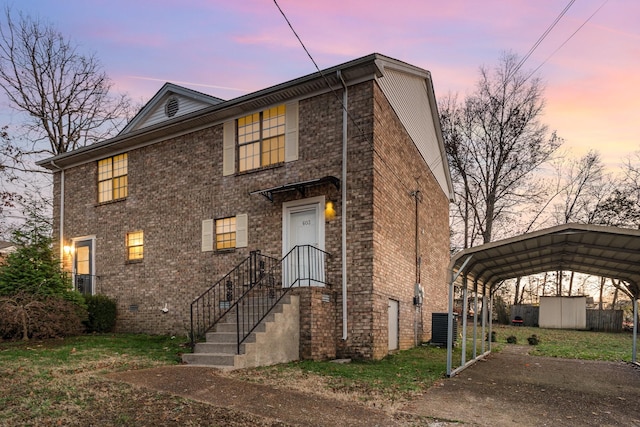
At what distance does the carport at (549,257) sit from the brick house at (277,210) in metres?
1.91

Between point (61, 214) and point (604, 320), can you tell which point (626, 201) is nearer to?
point (604, 320)

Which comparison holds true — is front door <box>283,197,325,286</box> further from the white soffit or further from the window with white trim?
the window with white trim

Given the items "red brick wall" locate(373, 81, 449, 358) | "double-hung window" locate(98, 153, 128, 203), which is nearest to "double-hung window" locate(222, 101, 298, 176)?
"red brick wall" locate(373, 81, 449, 358)

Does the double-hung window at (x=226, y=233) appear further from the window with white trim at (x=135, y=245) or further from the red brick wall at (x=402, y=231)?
the red brick wall at (x=402, y=231)

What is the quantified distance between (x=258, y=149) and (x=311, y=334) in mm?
5189

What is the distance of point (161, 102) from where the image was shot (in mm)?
15266

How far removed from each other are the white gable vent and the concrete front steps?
8.04m

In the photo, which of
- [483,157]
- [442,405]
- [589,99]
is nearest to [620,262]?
[442,405]

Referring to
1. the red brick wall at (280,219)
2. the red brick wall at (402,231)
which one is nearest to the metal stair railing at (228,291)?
the red brick wall at (280,219)

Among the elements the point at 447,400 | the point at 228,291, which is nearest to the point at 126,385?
the point at 447,400

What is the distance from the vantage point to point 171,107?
49.1 feet

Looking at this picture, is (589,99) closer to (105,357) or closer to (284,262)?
(284,262)

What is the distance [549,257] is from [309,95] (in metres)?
6.91

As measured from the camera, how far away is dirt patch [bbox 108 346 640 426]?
216 inches
